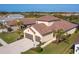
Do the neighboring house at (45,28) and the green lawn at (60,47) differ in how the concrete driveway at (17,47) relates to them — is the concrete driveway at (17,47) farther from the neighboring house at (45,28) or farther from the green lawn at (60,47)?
the green lawn at (60,47)

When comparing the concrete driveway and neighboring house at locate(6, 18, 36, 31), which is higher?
neighboring house at locate(6, 18, 36, 31)

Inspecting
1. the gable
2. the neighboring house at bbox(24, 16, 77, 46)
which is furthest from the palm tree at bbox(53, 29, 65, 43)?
the gable

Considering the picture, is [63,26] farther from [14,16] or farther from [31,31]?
[14,16]

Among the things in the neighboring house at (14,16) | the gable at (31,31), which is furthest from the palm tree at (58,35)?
the neighboring house at (14,16)

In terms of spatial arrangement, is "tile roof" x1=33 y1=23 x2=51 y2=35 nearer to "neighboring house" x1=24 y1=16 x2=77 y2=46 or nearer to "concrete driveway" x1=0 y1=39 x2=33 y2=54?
"neighboring house" x1=24 y1=16 x2=77 y2=46
